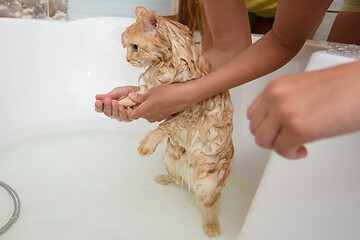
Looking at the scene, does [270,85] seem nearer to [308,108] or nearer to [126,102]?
[308,108]

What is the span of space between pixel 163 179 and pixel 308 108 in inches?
35.0

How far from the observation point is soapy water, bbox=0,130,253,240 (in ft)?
3.07

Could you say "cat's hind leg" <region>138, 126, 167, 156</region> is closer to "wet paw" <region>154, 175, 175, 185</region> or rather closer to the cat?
the cat

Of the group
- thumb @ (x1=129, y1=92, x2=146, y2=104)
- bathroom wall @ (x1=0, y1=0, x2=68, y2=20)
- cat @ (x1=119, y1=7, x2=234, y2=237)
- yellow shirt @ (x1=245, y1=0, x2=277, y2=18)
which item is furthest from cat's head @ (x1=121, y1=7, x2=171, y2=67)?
bathroom wall @ (x1=0, y1=0, x2=68, y2=20)

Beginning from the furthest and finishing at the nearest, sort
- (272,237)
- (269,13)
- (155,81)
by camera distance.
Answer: (269,13) < (155,81) < (272,237)

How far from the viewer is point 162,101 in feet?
2.40

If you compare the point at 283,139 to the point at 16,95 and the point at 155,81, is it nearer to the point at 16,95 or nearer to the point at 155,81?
the point at 155,81

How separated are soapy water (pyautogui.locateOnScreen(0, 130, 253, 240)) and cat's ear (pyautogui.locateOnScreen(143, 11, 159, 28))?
2.15 ft

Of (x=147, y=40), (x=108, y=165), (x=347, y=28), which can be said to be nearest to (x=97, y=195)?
(x=108, y=165)

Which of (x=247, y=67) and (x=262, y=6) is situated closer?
(x=247, y=67)

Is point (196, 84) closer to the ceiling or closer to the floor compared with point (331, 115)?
closer to the floor

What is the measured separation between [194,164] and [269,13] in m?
1.07

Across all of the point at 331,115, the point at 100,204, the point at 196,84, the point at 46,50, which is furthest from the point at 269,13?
the point at 331,115

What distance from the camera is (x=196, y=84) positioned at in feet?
2.39
